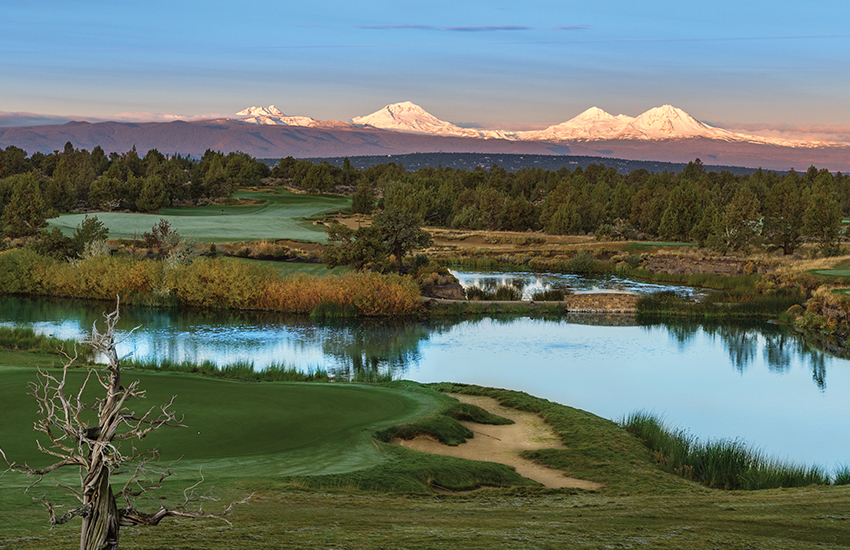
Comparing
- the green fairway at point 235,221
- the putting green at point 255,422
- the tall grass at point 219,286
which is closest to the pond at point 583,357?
the tall grass at point 219,286

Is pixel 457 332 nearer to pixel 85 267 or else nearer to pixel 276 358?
pixel 276 358

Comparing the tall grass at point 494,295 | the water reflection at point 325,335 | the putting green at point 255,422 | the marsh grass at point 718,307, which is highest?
the putting green at point 255,422

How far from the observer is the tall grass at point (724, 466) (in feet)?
38.6

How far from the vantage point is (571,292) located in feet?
139

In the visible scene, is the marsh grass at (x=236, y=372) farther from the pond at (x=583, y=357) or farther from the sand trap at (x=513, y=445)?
the sand trap at (x=513, y=445)

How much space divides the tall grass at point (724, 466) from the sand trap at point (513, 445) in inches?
77.7

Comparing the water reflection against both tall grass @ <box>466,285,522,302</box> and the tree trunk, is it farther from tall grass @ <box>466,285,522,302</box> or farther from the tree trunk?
the tree trunk

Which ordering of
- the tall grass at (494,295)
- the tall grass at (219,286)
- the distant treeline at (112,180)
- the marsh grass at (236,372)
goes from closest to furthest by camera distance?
the marsh grass at (236,372) < the tall grass at (219,286) < the tall grass at (494,295) < the distant treeline at (112,180)

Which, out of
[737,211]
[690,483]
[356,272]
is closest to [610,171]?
[737,211]

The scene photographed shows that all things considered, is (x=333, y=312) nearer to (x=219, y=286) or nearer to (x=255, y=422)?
(x=219, y=286)

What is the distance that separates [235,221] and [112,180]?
21.3 m

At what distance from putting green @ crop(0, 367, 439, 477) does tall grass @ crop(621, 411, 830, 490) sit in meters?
4.39

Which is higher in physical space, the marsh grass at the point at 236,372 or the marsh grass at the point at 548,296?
the marsh grass at the point at 236,372

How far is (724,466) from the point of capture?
41.2 feet
